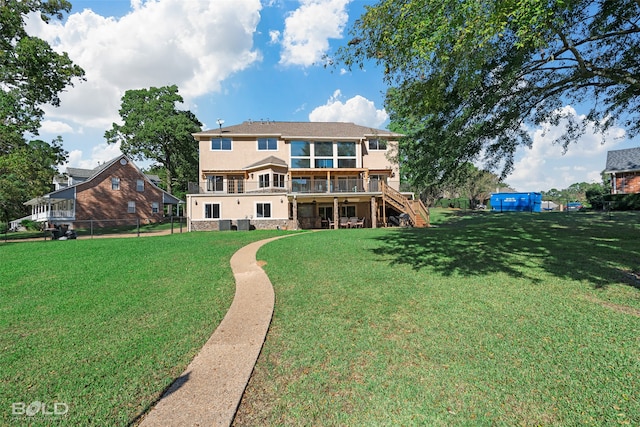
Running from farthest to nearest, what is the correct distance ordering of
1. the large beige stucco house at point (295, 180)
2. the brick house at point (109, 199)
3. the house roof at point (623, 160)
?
the brick house at point (109, 199), the house roof at point (623, 160), the large beige stucco house at point (295, 180)

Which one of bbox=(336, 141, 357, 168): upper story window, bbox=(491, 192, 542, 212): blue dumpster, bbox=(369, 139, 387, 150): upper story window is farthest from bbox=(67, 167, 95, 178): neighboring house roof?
bbox=(491, 192, 542, 212): blue dumpster

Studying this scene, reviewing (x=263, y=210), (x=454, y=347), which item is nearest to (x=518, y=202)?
(x=263, y=210)

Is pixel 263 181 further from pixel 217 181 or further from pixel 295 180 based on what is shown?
pixel 217 181

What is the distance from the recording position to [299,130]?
86.6 feet

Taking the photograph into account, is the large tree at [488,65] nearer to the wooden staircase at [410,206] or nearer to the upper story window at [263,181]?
the wooden staircase at [410,206]

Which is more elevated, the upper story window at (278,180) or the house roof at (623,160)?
the house roof at (623,160)

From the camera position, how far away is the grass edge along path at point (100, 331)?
2621 millimetres

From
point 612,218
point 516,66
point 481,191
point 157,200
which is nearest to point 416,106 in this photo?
point 516,66

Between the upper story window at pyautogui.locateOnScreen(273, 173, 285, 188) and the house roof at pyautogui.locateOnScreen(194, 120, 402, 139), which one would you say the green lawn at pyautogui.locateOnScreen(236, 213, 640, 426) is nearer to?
the upper story window at pyautogui.locateOnScreen(273, 173, 285, 188)

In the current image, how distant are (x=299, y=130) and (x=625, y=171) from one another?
3116 cm

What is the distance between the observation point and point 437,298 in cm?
522

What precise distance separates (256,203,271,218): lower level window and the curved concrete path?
55.1 ft

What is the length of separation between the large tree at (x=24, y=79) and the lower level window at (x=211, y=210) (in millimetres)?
9914

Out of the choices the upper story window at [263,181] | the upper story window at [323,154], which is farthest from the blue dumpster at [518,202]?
the upper story window at [263,181]
